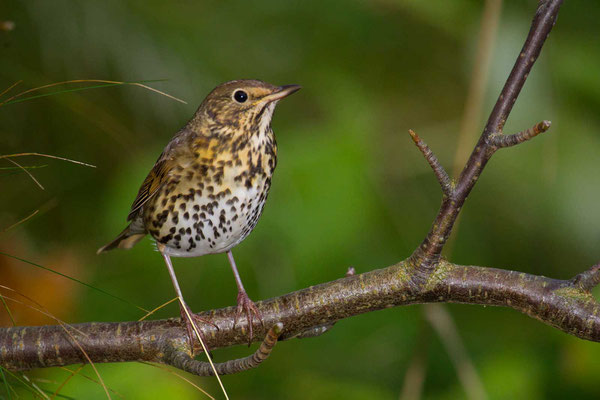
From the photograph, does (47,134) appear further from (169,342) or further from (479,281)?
(479,281)

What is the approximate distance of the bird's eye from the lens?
2.62m

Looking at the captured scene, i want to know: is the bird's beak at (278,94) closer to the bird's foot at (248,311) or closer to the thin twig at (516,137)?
the bird's foot at (248,311)

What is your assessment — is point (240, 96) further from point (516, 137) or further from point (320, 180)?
point (516, 137)

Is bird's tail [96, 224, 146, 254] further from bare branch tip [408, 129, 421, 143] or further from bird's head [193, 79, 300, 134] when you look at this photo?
bare branch tip [408, 129, 421, 143]

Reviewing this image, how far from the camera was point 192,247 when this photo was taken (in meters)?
2.65

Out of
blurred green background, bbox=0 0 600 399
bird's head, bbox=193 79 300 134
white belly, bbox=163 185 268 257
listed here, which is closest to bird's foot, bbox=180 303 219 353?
white belly, bbox=163 185 268 257

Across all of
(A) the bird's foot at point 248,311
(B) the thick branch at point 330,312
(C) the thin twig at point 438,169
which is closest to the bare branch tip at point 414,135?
(C) the thin twig at point 438,169

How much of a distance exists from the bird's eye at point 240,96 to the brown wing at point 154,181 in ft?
1.02

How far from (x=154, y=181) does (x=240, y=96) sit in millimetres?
424

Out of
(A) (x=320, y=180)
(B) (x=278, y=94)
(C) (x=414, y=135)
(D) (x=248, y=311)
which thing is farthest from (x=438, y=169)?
(A) (x=320, y=180)

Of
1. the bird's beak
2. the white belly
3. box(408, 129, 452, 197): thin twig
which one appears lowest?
the white belly

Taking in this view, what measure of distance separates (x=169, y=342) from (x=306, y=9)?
223 cm

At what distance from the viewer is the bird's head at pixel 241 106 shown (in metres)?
2.61

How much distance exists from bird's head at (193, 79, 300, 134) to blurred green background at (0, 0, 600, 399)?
2.33 feet
